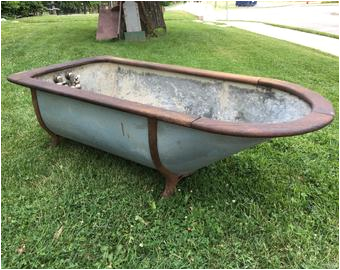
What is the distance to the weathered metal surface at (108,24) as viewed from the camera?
8.80m

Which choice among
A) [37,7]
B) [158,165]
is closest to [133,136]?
[158,165]

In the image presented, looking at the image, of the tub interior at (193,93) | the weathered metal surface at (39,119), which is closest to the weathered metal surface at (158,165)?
the tub interior at (193,93)

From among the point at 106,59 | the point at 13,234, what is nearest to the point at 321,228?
the point at 13,234

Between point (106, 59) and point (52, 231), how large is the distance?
1.98m

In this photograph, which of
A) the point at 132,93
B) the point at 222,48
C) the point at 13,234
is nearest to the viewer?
the point at 13,234

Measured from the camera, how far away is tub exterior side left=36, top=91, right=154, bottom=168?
8.57ft

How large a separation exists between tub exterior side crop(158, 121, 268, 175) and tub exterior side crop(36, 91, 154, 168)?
0.15 meters

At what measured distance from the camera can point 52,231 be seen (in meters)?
2.61

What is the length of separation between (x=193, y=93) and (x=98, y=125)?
1.00 meters

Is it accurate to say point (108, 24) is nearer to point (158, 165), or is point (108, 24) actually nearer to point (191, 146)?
point (158, 165)

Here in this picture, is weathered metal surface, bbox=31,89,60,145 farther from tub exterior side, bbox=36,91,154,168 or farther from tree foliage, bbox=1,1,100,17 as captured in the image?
tree foliage, bbox=1,1,100,17

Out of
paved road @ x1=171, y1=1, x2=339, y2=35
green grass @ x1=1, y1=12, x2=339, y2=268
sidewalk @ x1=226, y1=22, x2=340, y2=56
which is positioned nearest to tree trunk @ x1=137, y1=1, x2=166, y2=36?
sidewalk @ x1=226, y1=22, x2=340, y2=56

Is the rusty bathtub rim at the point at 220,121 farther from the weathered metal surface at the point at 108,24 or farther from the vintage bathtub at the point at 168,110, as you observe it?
the weathered metal surface at the point at 108,24

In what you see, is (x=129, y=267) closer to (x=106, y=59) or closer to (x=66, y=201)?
(x=66, y=201)
